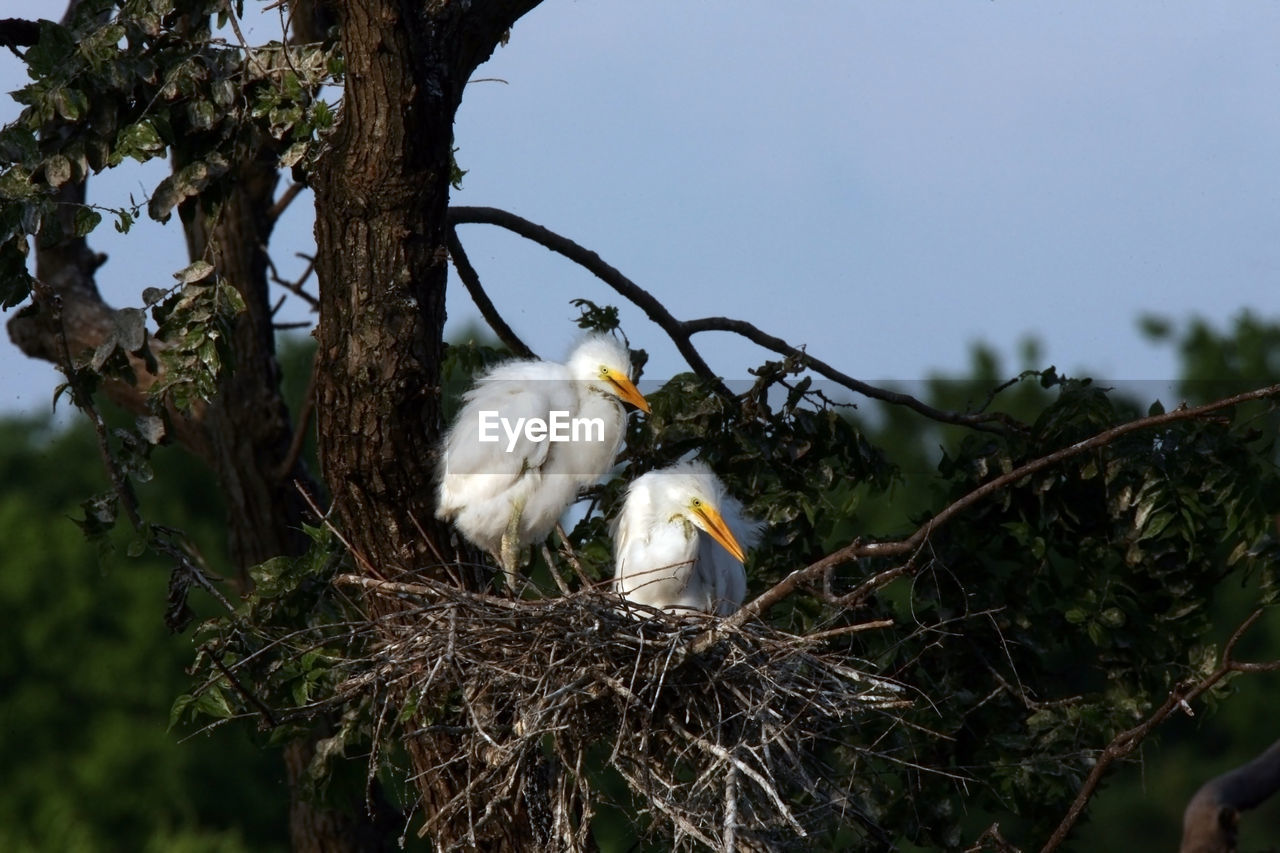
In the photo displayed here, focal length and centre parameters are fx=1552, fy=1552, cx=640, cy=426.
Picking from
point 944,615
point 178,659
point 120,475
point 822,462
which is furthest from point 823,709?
point 178,659

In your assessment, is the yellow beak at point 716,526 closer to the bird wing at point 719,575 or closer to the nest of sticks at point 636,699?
the bird wing at point 719,575

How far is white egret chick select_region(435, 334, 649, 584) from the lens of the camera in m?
3.80

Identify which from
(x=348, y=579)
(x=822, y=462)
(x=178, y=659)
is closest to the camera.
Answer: (x=348, y=579)

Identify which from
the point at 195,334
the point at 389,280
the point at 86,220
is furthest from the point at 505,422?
the point at 86,220

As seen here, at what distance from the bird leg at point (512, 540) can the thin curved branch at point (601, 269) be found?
911mm

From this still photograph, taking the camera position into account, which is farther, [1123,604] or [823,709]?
[1123,604]

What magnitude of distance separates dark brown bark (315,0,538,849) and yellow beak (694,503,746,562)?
0.71 meters

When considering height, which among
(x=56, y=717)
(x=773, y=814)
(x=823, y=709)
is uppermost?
→ (x=823, y=709)

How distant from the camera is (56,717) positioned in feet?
40.4

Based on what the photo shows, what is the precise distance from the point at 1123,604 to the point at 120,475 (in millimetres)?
2642

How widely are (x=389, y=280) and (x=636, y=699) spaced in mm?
1172

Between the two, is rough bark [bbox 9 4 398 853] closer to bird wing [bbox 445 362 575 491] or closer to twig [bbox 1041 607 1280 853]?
bird wing [bbox 445 362 575 491]

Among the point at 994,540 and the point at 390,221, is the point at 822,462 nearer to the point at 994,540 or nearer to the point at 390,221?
the point at 994,540

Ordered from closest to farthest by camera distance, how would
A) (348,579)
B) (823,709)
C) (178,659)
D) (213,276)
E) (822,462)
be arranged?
(823,709), (348,579), (213,276), (822,462), (178,659)
